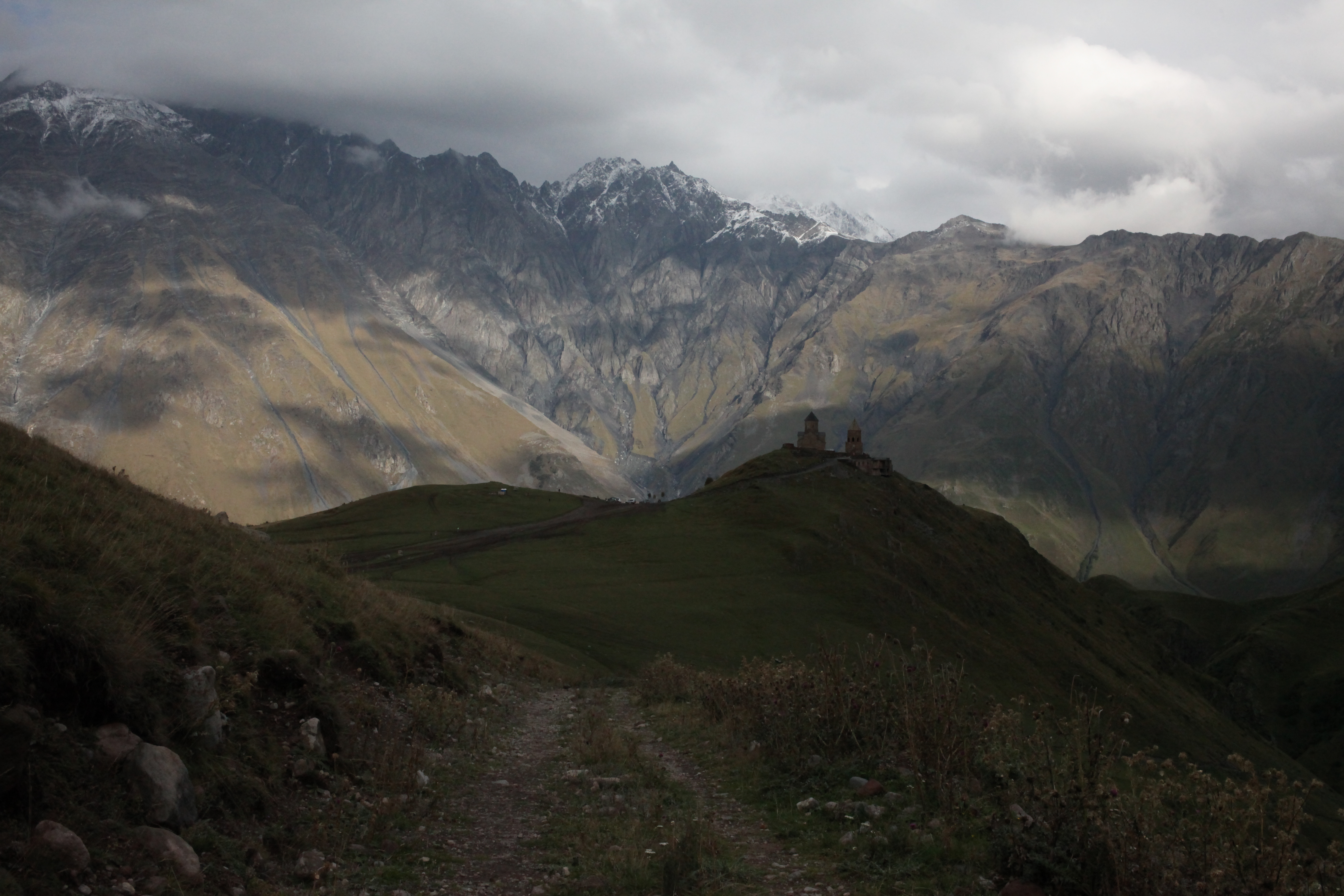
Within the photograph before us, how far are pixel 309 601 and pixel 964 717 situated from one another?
10951 mm

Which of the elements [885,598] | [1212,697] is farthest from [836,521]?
[1212,697]

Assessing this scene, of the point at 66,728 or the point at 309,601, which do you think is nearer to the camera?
the point at 66,728

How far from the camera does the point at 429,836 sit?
11117 millimetres

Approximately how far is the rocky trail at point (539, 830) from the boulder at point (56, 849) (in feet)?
10.6

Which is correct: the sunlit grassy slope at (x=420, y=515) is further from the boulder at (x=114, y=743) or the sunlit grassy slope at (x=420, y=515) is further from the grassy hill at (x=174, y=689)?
the boulder at (x=114, y=743)

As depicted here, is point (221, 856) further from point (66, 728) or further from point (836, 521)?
point (836, 521)

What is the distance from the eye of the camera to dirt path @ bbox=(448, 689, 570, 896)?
991 cm

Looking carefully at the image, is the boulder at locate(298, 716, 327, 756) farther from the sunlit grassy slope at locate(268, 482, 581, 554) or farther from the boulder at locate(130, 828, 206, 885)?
the sunlit grassy slope at locate(268, 482, 581, 554)

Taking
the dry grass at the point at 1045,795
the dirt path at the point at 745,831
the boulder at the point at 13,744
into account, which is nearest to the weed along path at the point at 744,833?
the dirt path at the point at 745,831

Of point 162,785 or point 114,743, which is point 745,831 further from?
point 114,743

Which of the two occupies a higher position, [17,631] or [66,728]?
[17,631]

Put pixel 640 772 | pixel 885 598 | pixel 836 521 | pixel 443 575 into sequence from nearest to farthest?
1. pixel 640 772
2. pixel 443 575
3. pixel 885 598
4. pixel 836 521

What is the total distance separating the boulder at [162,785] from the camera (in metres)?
8.59

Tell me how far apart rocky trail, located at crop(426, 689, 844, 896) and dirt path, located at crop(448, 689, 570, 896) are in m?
0.02
